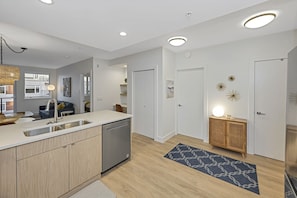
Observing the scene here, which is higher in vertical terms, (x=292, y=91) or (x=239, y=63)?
(x=239, y=63)

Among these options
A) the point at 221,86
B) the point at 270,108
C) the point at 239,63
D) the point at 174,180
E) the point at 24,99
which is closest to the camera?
the point at 174,180

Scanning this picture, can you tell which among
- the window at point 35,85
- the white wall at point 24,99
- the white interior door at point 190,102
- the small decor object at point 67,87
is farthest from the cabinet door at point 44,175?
the white wall at point 24,99

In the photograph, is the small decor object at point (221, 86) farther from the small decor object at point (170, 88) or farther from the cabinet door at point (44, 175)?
the cabinet door at point (44, 175)

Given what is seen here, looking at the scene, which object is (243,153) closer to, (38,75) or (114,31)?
(114,31)

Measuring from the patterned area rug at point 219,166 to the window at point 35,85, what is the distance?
764 cm

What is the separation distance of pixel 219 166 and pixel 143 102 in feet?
8.10

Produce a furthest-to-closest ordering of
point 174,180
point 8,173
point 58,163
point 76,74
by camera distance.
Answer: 1. point 76,74
2. point 174,180
3. point 58,163
4. point 8,173

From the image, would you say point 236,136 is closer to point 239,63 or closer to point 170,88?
point 239,63

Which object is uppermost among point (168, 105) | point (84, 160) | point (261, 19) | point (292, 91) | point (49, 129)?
point (261, 19)

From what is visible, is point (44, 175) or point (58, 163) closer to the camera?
point (44, 175)

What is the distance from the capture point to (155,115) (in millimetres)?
3822

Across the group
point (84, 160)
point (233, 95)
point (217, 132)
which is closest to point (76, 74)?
point (84, 160)

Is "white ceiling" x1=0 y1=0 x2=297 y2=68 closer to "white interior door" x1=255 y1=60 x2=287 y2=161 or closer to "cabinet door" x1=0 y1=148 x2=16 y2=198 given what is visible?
"white interior door" x1=255 y1=60 x2=287 y2=161

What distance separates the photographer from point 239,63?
124 inches
